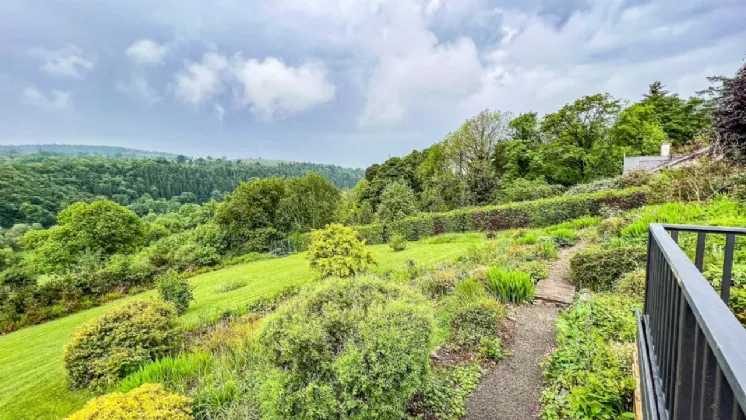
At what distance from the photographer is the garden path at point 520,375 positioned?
11.4ft

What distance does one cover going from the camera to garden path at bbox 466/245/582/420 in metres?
3.48

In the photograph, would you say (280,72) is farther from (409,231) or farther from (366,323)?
(366,323)

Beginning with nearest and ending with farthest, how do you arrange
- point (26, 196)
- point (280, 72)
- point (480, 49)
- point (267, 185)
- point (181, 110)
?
point (480, 49) < point (280, 72) < point (267, 185) < point (26, 196) < point (181, 110)

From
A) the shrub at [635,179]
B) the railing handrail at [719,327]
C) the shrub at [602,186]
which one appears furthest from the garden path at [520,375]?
the shrub at [602,186]

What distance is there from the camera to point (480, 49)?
51.8 feet

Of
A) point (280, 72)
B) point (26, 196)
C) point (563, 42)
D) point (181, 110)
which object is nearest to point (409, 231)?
point (563, 42)

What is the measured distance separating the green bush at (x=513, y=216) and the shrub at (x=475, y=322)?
40.8 feet

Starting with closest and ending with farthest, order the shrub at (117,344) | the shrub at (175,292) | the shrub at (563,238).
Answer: the shrub at (117,344), the shrub at (175,292), the shrub at (563,238)

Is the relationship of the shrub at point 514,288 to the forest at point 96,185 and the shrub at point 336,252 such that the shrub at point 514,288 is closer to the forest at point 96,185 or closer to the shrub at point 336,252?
the shrub at point 336,252

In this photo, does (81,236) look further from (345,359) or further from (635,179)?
(635,179)

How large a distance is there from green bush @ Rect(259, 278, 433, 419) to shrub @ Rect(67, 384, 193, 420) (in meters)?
1.04

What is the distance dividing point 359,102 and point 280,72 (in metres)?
6.34

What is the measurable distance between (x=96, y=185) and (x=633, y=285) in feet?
209

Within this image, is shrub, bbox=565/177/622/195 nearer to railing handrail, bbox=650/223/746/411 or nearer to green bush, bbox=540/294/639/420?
green bush, bbox=540/294/639/420
